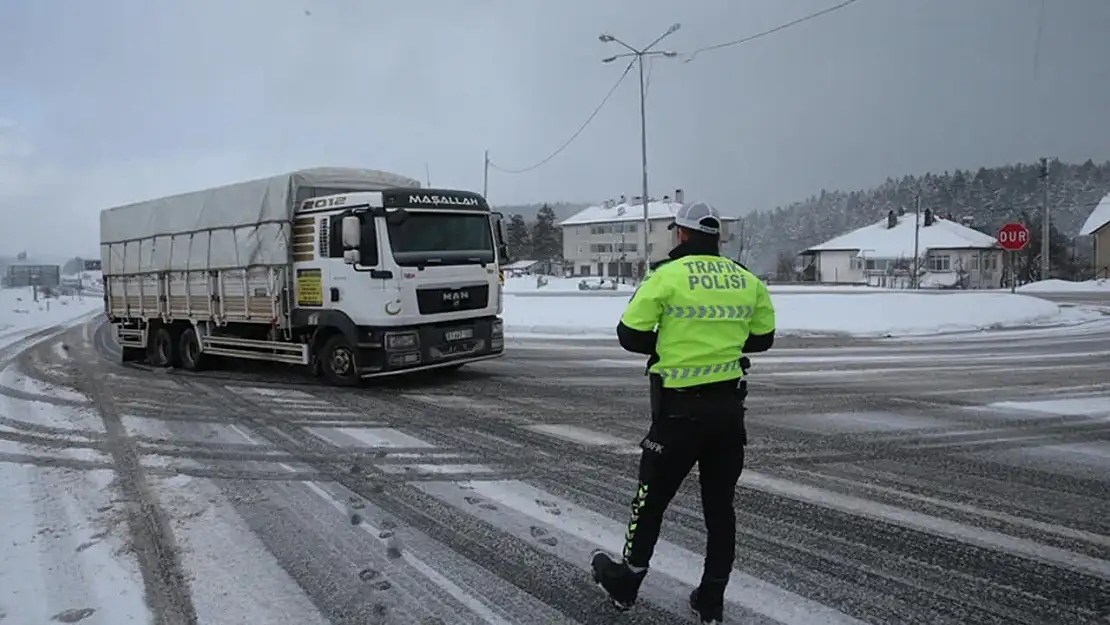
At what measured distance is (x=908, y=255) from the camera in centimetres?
7969

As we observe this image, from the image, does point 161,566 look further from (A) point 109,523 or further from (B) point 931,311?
(B) point 931,311

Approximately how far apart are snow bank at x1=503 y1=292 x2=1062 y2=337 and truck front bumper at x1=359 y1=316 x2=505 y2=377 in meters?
11.0

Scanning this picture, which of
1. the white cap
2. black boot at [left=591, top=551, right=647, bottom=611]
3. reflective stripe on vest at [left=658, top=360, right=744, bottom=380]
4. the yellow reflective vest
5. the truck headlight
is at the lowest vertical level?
black boot at [left=591, top=551, right=647, bottom=611]

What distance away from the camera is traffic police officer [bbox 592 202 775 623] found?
3.62 metres

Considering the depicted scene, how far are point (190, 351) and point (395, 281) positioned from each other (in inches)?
232

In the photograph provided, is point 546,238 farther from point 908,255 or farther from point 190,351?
point 190,351

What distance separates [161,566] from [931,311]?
79.9 ft

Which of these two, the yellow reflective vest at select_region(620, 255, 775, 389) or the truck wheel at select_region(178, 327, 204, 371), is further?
the truck wheel at select_region(178, 327, 204, 371)

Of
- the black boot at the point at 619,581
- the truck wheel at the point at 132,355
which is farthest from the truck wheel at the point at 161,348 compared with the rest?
the black boot at the point at 619,581

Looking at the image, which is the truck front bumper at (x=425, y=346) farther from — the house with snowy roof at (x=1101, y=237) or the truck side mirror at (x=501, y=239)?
the house with snowy roof at (x=1101, y=237)

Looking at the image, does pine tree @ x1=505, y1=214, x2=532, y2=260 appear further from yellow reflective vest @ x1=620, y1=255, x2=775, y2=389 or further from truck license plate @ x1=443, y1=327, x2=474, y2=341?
yellow reflective vest @ x1=620, y1=255, x2=775, y2=389

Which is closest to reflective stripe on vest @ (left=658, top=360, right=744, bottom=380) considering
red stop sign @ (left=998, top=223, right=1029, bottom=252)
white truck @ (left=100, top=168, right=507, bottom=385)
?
white truck @ (left=100, top=168, right=507, bottom=385)

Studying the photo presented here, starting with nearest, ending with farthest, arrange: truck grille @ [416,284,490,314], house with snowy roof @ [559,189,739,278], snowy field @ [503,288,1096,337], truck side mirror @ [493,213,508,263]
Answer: truck grille @ [416,284,490,314]
truck side mirror @ [493,213,508,263]
snowy field @ [503,288,1096,337]
house with snowy roof @ [559,189,739,278]

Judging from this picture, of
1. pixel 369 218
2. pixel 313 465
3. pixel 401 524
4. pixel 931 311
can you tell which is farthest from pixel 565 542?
pixel 931 311
